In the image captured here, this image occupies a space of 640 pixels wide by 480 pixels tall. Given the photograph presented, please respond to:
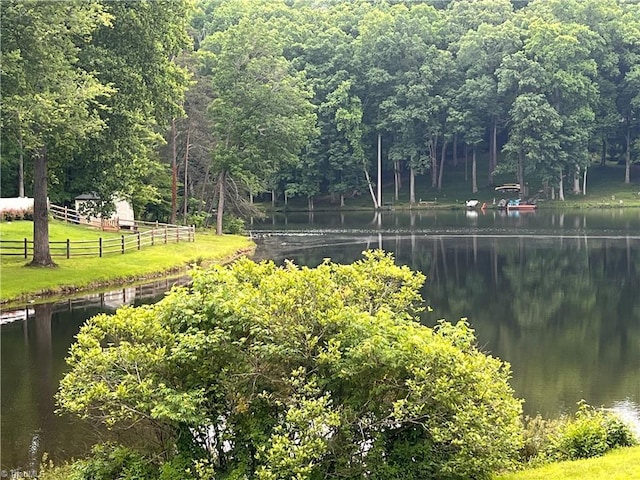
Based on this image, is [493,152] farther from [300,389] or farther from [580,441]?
[300,389]

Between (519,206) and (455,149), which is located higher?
(455,149)

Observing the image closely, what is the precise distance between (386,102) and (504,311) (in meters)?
61.0

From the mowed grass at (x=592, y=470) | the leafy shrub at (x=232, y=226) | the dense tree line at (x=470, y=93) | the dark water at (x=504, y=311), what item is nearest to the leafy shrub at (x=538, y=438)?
the mowed grass at (x=592, y=470)

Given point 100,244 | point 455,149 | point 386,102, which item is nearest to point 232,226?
point 100,244

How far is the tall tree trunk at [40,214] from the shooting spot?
27844 millimetres

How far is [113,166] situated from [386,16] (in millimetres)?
62621

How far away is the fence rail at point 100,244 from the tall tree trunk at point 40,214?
4.95 ft

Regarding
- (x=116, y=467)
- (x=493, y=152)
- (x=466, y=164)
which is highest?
(x=493, y=152)

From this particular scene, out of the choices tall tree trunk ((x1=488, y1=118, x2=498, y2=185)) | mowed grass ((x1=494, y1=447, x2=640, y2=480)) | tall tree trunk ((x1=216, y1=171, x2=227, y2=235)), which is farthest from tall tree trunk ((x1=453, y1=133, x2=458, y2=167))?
mowed grass ((x1=494, y1=447, x2=640, y2=480))

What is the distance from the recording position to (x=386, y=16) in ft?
283

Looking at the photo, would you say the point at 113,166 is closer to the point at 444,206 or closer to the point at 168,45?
the point at 168,45

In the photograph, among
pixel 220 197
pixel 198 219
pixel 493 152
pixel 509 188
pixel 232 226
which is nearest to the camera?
pixel 220 197

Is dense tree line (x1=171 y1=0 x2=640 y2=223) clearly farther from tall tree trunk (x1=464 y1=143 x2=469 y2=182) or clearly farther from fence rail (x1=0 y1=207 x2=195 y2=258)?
fence rail (x1=0 y1=207 x2=195 y2=258)

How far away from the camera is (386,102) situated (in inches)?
3282
